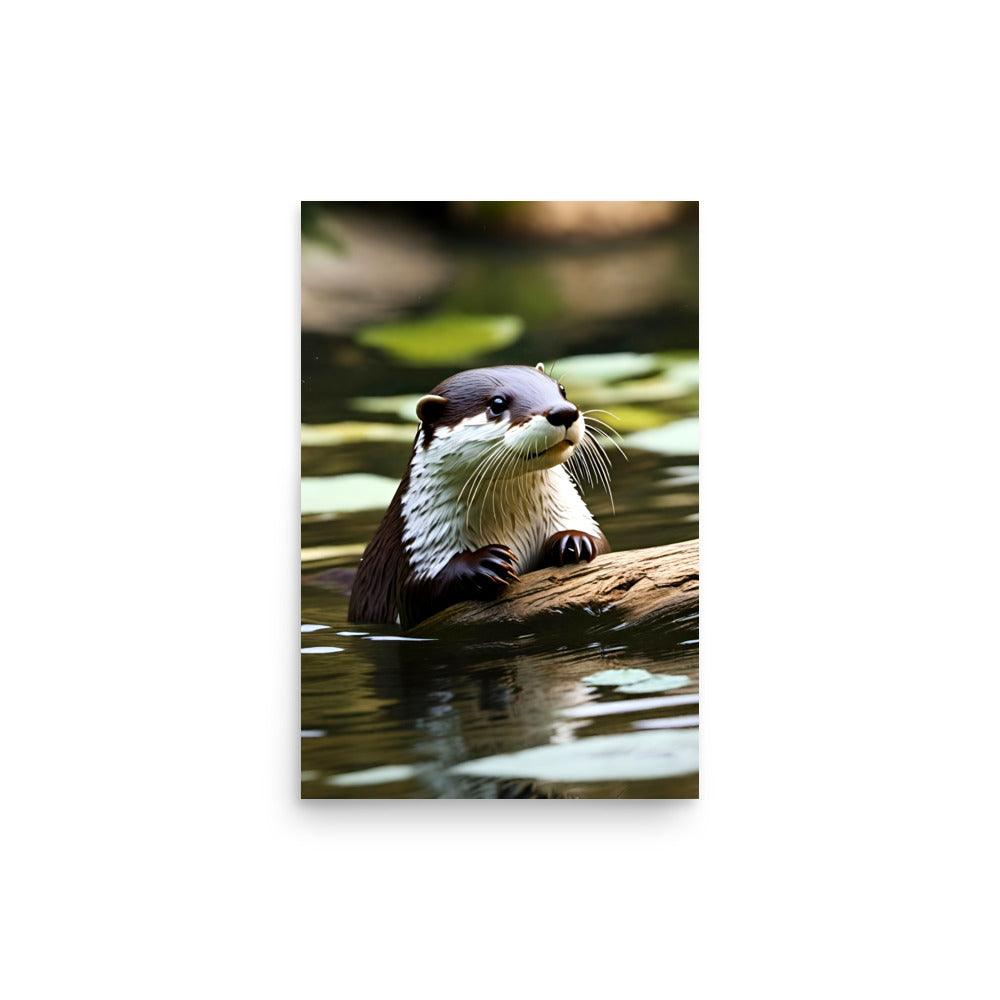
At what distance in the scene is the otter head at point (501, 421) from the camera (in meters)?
2.26

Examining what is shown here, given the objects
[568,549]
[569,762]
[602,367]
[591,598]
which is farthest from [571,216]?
[569,762]

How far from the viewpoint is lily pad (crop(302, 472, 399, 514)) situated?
7.86 ft

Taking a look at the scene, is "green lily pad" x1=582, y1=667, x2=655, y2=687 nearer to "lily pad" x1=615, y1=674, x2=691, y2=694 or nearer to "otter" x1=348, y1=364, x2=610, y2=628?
"lily pad" x1=615, y1=674, x2=691, y2=694

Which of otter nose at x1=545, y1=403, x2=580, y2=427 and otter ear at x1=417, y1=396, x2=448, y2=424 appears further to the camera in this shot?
otter ear at x1=417, y1=396, x2=448, y2=424

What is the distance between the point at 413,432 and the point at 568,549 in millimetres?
410

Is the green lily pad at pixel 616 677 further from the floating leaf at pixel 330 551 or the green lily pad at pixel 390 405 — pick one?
the green lily pad at pixel 390 405

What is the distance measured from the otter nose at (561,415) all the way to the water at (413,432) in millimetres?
171

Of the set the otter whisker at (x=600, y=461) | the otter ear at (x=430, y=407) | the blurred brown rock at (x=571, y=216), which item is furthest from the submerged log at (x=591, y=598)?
the blurred brown rock at (x=571, y=216)

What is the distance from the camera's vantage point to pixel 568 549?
2342 mm

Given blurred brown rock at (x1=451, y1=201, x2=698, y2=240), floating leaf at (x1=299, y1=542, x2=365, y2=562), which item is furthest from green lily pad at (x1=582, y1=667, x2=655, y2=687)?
blurred brown rock at (x1=451, y1=201, x2=698, y2=240)
